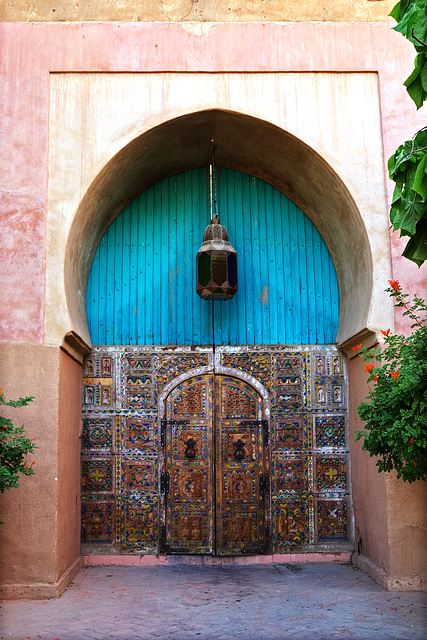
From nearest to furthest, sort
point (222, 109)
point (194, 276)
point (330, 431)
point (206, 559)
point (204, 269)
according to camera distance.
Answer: point (222, 109)
point (204, 269)
point (206, 559)
point (330, 431)
point (194, 276)

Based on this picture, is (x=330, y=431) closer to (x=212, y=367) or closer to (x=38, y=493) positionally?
(x=212, y=367)

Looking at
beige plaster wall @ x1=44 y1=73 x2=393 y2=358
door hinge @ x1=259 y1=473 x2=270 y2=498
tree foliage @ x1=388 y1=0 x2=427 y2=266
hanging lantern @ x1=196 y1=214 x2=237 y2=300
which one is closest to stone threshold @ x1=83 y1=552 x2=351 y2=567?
door hinge @ x1=259 y1=473 x2=270 y2=498

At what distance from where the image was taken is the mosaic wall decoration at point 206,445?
25.4 feet

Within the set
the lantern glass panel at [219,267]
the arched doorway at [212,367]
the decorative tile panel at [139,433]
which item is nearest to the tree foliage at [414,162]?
the lantern glass panel at [219,267]

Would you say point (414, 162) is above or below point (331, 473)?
above

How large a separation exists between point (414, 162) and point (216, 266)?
3.71 meters

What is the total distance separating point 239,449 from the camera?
7.90 m

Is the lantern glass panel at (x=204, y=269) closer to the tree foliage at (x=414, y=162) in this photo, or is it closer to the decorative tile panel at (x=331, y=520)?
the decorative tile panel at (x=331, y=520)

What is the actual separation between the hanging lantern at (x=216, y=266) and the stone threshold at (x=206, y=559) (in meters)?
3.08

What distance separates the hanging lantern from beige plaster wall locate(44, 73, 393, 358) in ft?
4.41

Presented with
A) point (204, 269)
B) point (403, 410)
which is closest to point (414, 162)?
point (403, 410)

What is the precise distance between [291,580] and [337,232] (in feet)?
13.1

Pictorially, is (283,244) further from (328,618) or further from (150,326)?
(328,618)

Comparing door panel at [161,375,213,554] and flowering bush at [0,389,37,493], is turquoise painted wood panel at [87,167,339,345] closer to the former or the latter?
door panel at [161,375,213,554]
